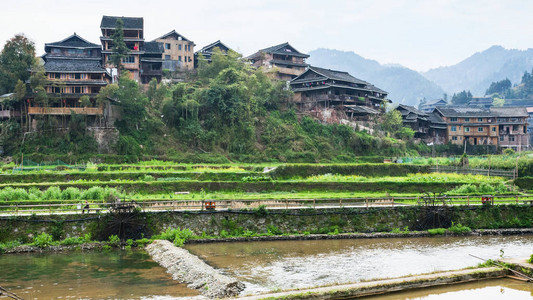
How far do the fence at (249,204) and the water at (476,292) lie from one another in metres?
13.6

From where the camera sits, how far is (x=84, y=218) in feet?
97.9

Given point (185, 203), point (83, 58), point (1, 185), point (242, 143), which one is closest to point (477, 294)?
point (185, 203)

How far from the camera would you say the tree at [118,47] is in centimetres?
6931

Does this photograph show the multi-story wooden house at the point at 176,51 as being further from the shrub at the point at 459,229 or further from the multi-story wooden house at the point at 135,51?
the shrub at the point at 459,229

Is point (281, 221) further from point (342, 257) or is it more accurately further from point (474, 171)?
point (474, 171)

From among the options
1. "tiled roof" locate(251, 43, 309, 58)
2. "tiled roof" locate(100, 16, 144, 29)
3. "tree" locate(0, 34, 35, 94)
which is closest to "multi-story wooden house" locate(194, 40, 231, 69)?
"tiled roof" locate(251, 43, 309, 58)

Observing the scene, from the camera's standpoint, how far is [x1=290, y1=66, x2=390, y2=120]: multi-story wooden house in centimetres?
8106

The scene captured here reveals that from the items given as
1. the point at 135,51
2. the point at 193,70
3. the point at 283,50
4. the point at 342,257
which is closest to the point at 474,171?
the point at 342,257

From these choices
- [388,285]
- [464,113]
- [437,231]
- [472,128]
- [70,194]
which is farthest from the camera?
[464,113]

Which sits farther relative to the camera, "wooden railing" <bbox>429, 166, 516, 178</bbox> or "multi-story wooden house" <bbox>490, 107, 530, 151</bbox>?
"multi-story wooden house" <bbox>490, 107, 530, 151</bbox>

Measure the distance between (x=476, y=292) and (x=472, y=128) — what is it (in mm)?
77730

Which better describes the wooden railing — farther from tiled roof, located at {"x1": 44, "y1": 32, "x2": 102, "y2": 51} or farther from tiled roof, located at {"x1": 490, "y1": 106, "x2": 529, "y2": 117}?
tiled roof, located at {"x1": 44, "y1": 32, "x2": 102, "y2": 51}

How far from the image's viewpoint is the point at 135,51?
239 feet

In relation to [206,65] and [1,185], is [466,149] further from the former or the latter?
[1,185]
